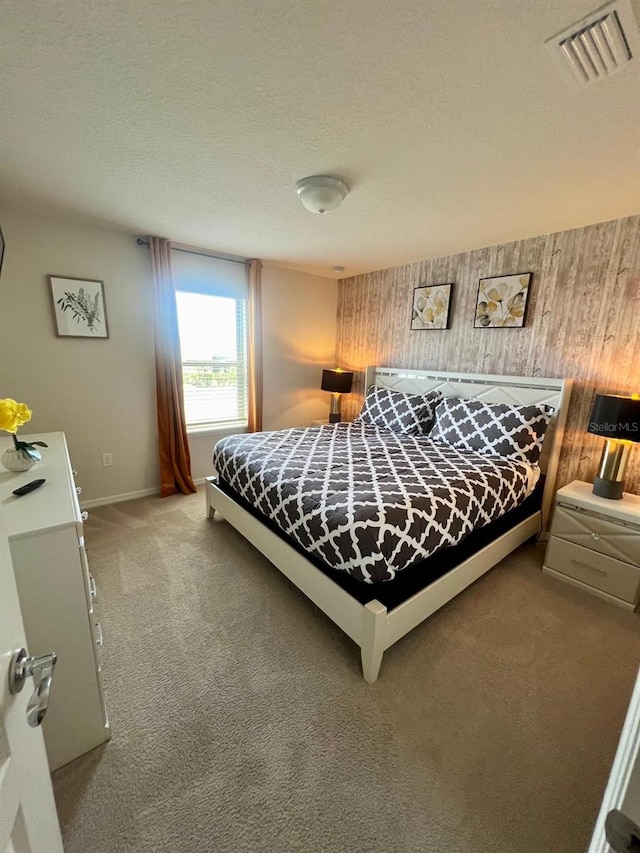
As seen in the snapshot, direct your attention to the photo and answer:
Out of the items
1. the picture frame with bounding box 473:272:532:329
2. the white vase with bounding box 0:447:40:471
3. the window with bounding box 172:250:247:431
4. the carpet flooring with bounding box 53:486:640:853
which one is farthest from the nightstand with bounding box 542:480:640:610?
the window with bounding box 172:250:247:431

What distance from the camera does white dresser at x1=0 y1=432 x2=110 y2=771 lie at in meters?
1.05

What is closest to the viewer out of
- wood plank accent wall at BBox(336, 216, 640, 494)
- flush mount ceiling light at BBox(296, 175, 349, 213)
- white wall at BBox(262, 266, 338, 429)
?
flush mount ceiling light at BBox(296, 175, 349, 213)

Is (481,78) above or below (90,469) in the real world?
above

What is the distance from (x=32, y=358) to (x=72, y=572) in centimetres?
229

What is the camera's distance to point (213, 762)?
1.22m

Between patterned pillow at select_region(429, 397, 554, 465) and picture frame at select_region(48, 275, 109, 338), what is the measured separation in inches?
117

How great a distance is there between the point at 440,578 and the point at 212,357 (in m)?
2.91

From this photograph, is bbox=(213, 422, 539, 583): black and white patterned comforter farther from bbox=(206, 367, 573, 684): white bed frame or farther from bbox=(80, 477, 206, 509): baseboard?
bbox=(80, 477, 206, 509): baseboard

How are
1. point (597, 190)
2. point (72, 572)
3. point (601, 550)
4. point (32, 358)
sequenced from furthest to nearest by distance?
point (32, 358) → point (601, 550) → point (597, 190) → point (72, 572)

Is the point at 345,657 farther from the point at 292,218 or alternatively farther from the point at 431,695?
the point at 292,218

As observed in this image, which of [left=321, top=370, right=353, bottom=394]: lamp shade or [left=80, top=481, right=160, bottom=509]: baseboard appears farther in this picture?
[left=321, top=370, right=353, bottom=394]: lamp shade

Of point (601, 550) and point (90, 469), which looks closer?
point (601, 550)

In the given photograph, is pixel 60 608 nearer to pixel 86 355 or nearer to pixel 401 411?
pixel 86 355

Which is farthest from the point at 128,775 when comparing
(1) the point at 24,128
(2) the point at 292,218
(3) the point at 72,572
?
(2) the point at 292,218
